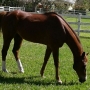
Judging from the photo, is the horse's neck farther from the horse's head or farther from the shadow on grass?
the shadow on grass

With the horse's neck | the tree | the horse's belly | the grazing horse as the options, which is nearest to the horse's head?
the grazing horse

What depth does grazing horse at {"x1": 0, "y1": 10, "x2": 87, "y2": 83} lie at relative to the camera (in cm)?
599

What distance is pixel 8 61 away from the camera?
330 inches

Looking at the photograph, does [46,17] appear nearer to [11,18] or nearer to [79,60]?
[11,18]

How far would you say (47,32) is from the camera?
619 centimetres

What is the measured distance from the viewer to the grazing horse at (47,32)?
236 inches

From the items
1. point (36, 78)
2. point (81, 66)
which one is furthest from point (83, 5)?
point (81, 66)

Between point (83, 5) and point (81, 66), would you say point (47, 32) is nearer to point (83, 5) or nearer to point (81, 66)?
point (81, 66)

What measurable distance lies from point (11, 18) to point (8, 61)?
2.08m

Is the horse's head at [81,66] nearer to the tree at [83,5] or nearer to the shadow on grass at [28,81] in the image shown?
the shadow on grass at [28,81]

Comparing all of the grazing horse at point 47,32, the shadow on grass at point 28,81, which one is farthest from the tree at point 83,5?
the shadow on grass at point 28,81

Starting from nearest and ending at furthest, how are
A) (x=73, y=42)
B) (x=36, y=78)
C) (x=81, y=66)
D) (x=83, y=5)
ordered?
(x=81, y=66)
(x=73, y=42)
(x=36, y=78)
(x=83, y=5)

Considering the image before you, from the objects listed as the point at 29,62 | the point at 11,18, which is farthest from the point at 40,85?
the point at 29,62

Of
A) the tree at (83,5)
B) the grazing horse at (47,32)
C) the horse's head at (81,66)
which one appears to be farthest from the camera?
the tree at (83,5)
